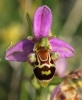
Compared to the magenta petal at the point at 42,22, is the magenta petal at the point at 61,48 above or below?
below

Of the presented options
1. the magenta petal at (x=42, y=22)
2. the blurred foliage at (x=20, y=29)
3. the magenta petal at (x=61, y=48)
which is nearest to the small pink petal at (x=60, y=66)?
the blurred foliage at (x=20, y=29)

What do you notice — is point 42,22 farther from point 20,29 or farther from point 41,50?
point 20,29

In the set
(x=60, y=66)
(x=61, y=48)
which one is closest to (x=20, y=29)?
(x=60, y=66)

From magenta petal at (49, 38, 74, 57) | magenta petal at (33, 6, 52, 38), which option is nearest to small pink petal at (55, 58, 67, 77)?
magenta petal at (49, 38, 74, 57)

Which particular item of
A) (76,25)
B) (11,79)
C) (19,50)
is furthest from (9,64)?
(19,50)

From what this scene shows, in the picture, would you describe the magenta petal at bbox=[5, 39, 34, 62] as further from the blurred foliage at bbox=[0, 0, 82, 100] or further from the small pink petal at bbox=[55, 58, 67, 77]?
the blurred foliage at bbox=[0, 0, 82, 100]

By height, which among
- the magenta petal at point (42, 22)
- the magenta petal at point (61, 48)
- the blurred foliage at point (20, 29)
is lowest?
the blurred foliage at point (20, 29)

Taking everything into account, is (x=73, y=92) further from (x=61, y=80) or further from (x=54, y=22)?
(x=54, y=22)

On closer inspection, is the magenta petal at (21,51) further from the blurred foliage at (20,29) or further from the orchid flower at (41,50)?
the blurred foliage at (20,29)
